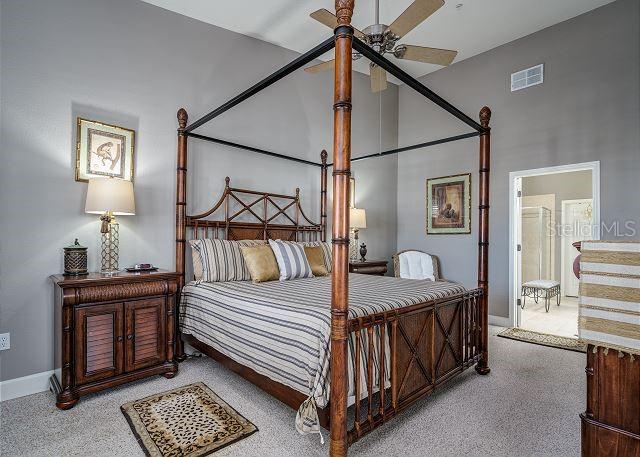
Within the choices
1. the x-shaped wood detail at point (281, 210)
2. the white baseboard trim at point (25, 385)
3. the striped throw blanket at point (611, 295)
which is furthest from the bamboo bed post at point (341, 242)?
the x-shaped wood detail at point (281, 210)

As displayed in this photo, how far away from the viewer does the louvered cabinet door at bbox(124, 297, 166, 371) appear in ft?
8.77

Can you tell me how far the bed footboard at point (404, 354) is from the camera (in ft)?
6.20

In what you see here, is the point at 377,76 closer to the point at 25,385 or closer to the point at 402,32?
the point at 402,32

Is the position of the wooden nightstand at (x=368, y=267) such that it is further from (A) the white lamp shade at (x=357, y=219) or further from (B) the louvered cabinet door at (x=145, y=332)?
(B) the louvered cabinet door at (x=145, y=332)

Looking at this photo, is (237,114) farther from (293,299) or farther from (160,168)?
(293,299)

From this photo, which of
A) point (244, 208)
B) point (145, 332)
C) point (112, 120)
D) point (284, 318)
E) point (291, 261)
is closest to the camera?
point (284, 318)

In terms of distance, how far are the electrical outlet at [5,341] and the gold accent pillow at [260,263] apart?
1879mm

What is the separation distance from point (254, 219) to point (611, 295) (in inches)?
134

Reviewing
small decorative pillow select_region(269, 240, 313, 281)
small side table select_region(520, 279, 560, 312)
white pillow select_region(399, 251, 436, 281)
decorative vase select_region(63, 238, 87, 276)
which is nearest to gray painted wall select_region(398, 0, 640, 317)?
white pillow select_region(399, 251, 436, 281)

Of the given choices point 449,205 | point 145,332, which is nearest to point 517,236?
point 449,205

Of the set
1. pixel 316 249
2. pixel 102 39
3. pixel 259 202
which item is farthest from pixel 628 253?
pixel 102 39

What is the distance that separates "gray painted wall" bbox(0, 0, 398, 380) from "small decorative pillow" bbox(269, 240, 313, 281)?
0.94 m

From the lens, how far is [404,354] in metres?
2.15

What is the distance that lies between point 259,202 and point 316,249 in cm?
91
